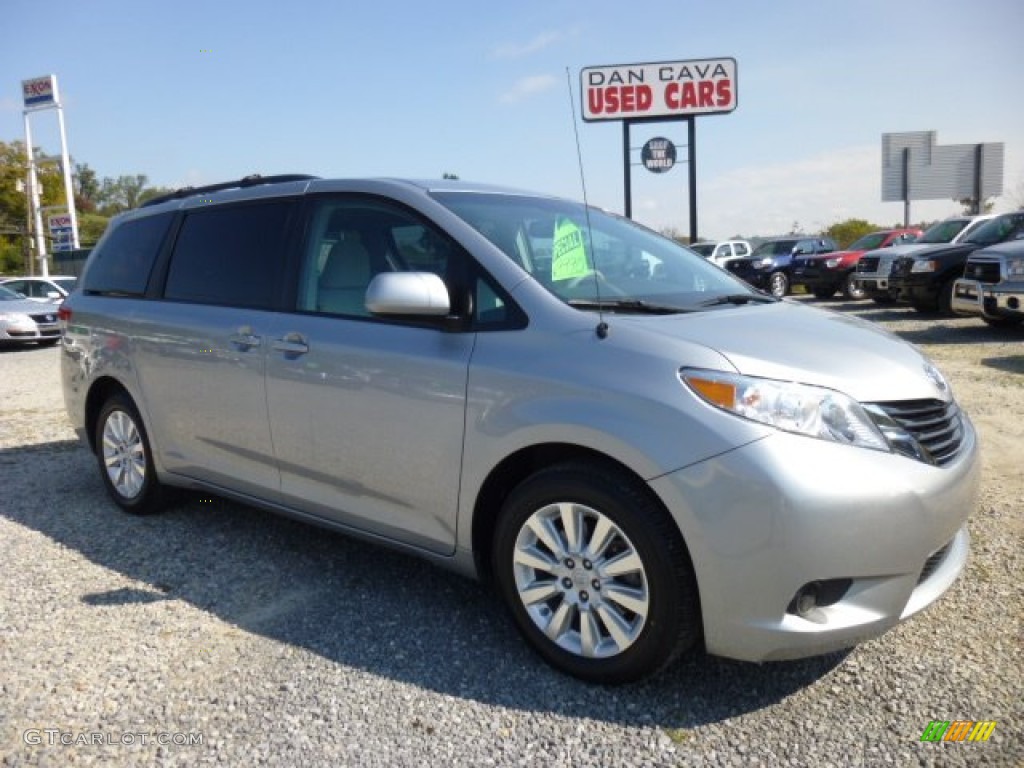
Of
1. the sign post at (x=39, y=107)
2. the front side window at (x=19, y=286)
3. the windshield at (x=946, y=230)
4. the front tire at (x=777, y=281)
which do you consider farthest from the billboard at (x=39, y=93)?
the windshield at (x=946, y=230)

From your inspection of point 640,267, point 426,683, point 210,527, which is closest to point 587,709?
point 426,683

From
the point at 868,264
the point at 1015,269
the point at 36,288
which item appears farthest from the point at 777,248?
the point at 36,288

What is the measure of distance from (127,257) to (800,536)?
404 cm

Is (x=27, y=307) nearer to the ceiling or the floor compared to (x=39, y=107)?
nearer to the floor

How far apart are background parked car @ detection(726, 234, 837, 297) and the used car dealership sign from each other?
4120mm

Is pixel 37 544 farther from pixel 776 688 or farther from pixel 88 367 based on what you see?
pixel 776 688

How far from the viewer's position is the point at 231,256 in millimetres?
3934

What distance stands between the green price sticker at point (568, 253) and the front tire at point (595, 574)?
0.80m

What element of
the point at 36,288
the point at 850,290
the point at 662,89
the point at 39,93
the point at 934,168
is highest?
the point at 39,93

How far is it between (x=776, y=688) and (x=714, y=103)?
854 inches

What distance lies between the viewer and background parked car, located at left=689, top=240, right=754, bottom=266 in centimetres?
2333

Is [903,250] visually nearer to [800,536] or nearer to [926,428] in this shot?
[926,428]

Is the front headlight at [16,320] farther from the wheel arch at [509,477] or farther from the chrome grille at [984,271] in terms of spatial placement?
the chrome grille at [984,271]

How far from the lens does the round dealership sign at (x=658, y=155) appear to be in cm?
2273
